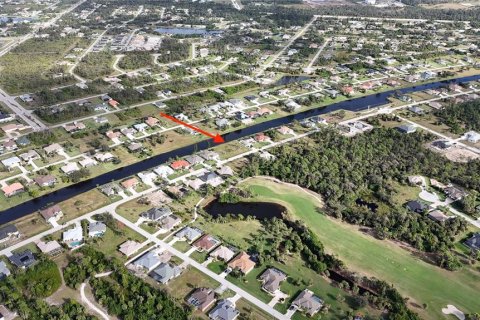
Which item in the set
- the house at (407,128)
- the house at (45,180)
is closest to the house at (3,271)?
the house at (45,180)

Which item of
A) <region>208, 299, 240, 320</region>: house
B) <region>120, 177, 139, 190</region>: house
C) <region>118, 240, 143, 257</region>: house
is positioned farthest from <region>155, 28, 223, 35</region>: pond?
<region>208, 299, 240, 320</region>: house

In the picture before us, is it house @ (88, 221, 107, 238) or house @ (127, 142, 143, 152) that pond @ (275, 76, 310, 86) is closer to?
house @ (127, 142, 143, 152)

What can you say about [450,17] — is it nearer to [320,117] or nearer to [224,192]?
[320,117]

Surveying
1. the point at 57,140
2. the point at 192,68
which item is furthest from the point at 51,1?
the point at 57,140

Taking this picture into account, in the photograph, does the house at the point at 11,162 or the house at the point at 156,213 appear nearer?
the house at the point at 156,213

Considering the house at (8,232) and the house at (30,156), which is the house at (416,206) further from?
the house at (30,156)

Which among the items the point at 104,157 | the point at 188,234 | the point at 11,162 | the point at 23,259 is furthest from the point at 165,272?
the point at 11,162
